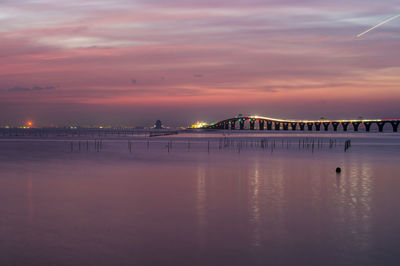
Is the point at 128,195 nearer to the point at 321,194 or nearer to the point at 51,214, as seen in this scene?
the point at 51,214

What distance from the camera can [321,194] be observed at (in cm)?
2472

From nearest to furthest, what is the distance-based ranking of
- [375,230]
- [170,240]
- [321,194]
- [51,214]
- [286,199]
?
[170,240], [375,230], [51,214], [286,199], [321,194]

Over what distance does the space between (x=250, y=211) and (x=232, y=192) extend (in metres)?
5.68

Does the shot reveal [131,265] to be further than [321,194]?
No

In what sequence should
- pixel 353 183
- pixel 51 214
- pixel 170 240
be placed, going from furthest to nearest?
pixel 353 183 → pixel 51 214 → pixel 170 240

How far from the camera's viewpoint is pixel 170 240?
14477mm

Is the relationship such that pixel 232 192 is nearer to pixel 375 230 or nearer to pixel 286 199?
pixel 286 199

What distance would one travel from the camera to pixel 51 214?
1858cm

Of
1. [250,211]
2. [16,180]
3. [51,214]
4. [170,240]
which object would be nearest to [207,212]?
[250,211]

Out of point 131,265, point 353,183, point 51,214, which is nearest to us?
point 131,265

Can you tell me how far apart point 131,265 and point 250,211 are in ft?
28.2

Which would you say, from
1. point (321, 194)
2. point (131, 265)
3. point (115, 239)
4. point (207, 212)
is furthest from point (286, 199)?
point (131, 265)

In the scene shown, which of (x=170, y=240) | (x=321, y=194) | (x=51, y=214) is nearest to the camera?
(x=170, y=240)

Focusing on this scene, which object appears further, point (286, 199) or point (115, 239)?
point (286, 199)
